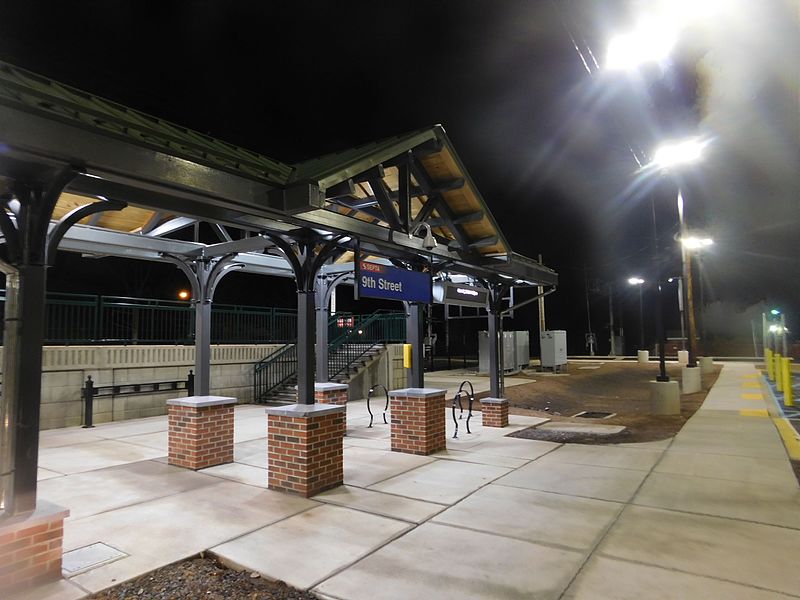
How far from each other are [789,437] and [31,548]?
36.4 ft

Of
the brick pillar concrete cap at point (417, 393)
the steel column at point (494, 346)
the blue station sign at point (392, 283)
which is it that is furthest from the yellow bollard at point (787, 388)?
the blue station sign at point (392, 283)

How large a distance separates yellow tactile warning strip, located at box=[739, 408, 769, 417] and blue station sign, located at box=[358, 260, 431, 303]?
9192mm

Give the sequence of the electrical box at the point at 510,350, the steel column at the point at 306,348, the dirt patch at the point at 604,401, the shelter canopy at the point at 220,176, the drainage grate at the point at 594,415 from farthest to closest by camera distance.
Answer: the electrical box at the point at 510,350, the drainage grate at the point at 594,415, the dirt patch at the point at 604,401, the steel column at the point at 306,348, the shelter canopy at the point at 220,176

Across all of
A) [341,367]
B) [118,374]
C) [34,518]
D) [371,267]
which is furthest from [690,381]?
[34,518]

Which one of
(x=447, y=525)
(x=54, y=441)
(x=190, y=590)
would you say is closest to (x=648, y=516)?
(x=447, y=525)

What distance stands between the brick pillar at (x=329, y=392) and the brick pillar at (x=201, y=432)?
2035mm

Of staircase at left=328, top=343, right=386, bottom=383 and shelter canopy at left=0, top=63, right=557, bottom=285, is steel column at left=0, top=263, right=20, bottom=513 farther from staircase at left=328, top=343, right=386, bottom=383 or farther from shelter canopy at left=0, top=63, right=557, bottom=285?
staircase at left=328, top=343, right=386, bottom=383

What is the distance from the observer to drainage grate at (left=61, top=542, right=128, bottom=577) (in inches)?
152

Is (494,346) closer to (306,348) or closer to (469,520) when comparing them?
(306,348)

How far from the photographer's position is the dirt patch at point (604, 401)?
9.59 meters

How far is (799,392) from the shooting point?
626 inches

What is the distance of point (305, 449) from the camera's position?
5773 mm

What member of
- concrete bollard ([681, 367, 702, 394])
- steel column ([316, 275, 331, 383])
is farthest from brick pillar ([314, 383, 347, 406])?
concrete bollard ([681, 367, 702, 394])

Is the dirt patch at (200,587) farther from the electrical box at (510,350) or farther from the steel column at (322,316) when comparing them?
the electrical box at (510,350)
